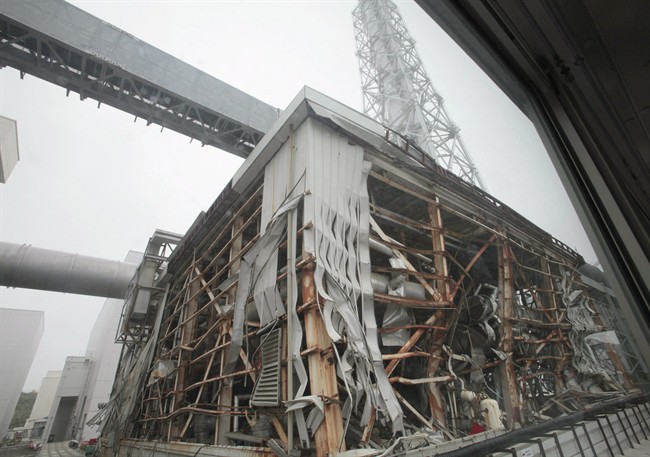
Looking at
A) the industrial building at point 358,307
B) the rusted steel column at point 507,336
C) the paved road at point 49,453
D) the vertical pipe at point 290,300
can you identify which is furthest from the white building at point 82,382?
the rusted steel column at point 507,336

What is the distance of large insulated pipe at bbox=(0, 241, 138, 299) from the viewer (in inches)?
442

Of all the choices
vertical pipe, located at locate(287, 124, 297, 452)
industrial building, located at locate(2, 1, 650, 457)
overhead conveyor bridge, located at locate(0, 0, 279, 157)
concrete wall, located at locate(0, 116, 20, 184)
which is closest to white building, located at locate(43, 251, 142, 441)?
industrial building, located at locate(2, 1, 650, 457)

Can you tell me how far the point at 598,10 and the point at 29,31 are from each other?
12722mm

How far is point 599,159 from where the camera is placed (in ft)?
4.26

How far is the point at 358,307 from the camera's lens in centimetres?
486

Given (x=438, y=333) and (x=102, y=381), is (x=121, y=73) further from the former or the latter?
(x=102, y=381)

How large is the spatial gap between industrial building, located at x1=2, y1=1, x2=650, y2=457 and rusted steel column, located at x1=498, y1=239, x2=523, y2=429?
0.10ft

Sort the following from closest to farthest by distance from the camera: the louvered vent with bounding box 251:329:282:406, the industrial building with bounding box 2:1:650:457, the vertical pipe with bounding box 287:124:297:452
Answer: the industrial building with bounding box 2:1:650:457, the vertical pipe with bounding box 287:124:297:452, the louvered vent with bounding box 251:329:282:406

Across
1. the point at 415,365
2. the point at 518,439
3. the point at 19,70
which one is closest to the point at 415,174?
the point at 415,365

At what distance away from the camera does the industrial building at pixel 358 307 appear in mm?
2732

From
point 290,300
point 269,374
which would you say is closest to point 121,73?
point 290,300

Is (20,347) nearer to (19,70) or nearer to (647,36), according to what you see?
(19,70)

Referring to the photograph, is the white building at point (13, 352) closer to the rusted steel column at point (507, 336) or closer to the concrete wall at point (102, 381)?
the concrete wall at point (102, 381)

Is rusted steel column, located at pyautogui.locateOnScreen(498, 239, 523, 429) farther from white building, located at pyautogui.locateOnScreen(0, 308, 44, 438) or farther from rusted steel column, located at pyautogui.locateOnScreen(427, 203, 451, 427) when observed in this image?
white building, located at pyautogui.locateOnScreen(0, 308, 44, 438)
